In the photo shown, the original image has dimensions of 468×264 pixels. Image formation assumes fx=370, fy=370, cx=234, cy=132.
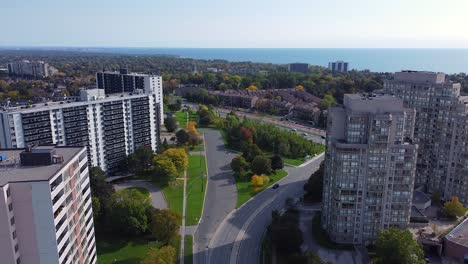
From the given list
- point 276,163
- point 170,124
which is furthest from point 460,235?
point 170,124

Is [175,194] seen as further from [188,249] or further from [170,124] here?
[170,124]

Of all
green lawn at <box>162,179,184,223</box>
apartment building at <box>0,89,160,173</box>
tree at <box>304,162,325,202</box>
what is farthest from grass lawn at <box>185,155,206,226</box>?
tree at <box>304,162,325,202</box>

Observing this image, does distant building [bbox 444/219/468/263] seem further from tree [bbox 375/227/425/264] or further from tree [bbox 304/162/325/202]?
tree [bbox 304/162/325/202]

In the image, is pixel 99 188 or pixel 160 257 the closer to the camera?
pixel 160 257

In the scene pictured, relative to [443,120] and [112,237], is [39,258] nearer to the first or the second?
[112,237]

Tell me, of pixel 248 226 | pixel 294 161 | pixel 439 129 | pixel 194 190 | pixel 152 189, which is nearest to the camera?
pixel 248 226

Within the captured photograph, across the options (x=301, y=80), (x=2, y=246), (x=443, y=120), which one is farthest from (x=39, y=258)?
(x=301, y=80)
